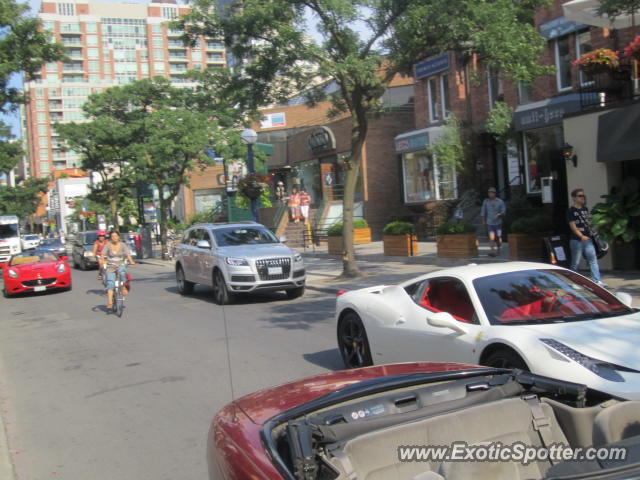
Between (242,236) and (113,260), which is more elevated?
(242,236)

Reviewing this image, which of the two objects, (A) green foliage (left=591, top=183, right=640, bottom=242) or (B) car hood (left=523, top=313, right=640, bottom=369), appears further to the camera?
(A) green foliage (left=591, top=183, right=640, bottom=242)

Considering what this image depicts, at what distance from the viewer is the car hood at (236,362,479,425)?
3240 mm

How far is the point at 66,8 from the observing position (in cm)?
11269

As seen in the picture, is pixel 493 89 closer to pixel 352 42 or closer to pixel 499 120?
pixel 499 120

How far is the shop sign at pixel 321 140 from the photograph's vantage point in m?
34.5

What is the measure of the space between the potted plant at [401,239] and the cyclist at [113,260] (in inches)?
363

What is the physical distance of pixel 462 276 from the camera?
20.6 ft

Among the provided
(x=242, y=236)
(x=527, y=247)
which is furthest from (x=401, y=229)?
(x=242, y=236)

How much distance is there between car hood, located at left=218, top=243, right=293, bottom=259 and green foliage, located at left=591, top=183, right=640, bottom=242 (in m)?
6.60

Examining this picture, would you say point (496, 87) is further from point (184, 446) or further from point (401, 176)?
point (184, 446)

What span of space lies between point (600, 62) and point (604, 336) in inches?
446

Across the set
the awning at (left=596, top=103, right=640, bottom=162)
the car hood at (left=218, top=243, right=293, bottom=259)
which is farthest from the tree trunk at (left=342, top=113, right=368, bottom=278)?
the awning at (left=596, top=103, right=640, bottom=162)

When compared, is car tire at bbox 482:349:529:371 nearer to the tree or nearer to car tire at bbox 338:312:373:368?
car tire at bbox 338:312:373:368

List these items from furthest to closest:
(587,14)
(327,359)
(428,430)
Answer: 1. (587,14)
2. (327,359)
3. (428,430)
